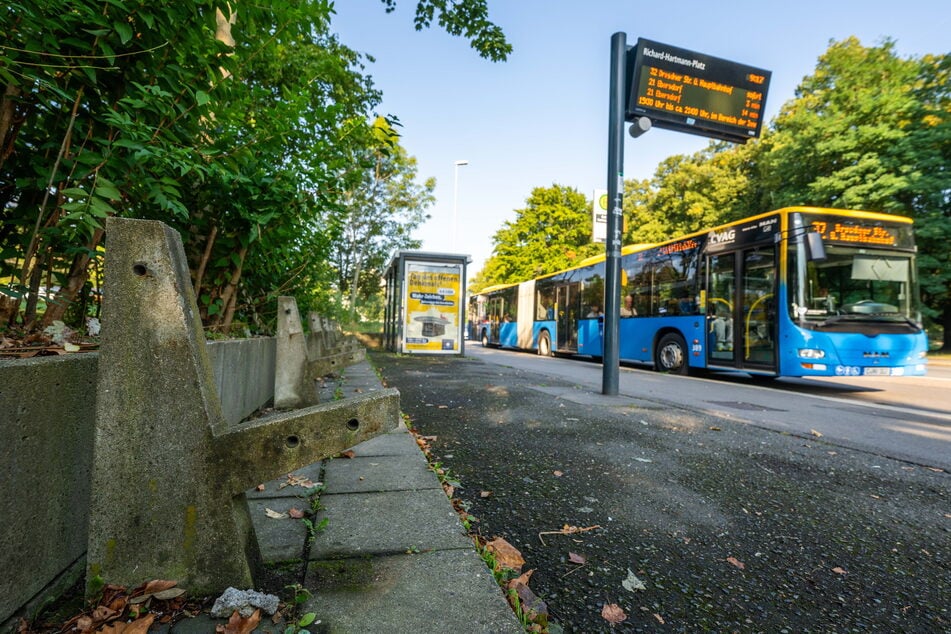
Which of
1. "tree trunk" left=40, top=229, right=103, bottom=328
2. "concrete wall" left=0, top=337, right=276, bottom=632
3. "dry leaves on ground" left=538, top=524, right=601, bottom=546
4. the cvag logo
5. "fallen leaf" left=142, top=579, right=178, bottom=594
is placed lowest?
"dry leaves on ground" left=538, top=524, right=601, bottom=546

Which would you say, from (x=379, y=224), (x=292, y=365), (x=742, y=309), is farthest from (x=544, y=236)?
(x=292, y=365)

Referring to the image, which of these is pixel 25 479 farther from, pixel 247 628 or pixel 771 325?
pixel 771 325

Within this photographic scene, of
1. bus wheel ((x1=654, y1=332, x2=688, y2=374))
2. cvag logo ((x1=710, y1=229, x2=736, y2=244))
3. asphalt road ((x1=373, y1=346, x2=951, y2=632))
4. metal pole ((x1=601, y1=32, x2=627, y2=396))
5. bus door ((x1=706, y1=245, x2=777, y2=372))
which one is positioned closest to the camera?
asphalt road ((x1=373, y1=346, x2=951, y2=632))

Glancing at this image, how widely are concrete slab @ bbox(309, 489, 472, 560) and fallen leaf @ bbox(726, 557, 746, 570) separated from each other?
110cm

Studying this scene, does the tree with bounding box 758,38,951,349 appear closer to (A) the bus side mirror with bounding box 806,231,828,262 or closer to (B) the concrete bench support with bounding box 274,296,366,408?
(A) the bus side mirror with bounding box 806,231,828,262

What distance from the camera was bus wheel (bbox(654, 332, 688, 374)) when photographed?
37.9ft

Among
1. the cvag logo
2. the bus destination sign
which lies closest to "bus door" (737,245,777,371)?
the cvag logo

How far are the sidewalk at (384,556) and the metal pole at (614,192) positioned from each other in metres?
5.04

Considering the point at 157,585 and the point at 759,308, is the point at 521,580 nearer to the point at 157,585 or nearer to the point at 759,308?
the point at 157,585

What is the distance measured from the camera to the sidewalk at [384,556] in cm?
131

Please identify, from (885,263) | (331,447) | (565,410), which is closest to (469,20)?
(565,410)

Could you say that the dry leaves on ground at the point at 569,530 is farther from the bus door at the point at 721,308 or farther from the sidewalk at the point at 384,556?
the bus door at the point at 721,308

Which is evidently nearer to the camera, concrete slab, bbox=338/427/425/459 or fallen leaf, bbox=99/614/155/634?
fallen leaf, bbox=99/614/155/634

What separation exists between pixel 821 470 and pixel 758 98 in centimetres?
831
